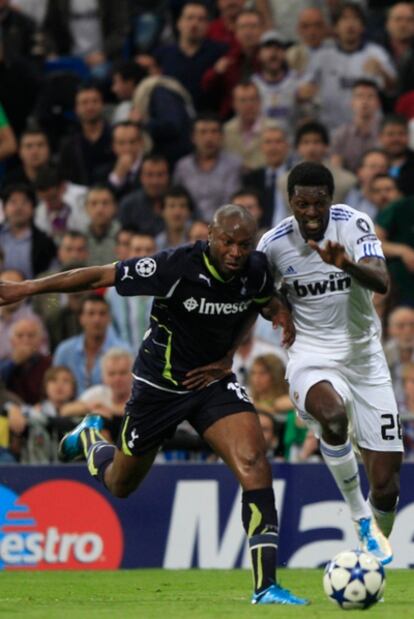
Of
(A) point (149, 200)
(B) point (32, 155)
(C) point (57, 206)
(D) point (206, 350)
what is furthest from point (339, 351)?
(B) point (32, 155)

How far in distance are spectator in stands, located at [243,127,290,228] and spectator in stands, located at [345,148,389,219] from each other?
28.4 inches

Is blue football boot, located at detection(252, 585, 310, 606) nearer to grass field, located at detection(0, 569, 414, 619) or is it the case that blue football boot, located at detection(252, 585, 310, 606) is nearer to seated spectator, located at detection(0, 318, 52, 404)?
grass field, located at detection(0, 569, 414, 619)

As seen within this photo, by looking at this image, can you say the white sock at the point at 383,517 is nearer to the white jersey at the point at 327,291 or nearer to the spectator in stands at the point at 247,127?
the white jersey at the point at 327,291

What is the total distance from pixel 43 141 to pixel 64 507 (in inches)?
232

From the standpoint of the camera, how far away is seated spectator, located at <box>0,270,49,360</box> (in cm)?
1627

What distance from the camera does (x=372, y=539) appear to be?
10445 millimetres

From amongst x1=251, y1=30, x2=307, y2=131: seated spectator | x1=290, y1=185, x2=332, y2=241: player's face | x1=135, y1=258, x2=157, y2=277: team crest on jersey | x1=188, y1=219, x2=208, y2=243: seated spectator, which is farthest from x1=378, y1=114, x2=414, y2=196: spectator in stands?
x1=135, y1=258, x2=157, y2=277: team crest on jersey

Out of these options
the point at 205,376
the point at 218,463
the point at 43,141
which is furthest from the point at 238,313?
the point at 43,141

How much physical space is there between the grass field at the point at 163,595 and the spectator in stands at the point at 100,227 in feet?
15.1

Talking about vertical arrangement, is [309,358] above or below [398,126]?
below

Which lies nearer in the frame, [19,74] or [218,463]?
[218,463]

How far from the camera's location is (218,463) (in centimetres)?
1388

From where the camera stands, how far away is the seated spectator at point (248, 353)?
50.1 feet

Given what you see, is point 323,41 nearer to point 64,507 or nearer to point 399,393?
point 399,393
